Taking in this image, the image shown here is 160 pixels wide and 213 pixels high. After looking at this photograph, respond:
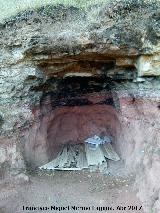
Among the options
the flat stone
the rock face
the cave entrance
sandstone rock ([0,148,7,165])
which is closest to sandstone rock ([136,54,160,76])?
the rock face

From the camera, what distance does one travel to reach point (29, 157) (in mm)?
7277

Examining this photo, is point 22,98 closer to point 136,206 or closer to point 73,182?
point 73,182

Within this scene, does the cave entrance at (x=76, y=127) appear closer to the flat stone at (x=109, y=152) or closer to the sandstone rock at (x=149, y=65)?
the flat stone at (x=109, y=152)

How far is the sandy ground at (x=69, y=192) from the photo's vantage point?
6.43m

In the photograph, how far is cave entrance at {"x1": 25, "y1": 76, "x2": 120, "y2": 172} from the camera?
7.49m

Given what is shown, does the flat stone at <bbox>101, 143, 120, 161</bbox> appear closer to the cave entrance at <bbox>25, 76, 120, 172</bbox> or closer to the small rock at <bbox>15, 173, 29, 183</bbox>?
the cave entrance at <bbox>25, 76, 120, 172</bbox>

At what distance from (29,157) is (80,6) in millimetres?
3344

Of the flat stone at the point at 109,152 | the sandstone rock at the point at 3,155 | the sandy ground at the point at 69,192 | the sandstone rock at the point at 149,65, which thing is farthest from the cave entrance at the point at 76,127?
the sandstone rock at the point at 149,65

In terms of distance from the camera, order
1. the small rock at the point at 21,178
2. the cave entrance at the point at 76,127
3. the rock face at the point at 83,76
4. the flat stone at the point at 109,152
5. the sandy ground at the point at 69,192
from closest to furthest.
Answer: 1. the rock face at the point at 83,76
2. the sandy ground at the point at 69,192
3. the small rock at the point at 21,178
4. the cave entrance at the point at 76,127
5. the flat stone at the point at 109,152

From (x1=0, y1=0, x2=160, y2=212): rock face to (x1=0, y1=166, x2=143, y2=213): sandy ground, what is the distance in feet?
1.11

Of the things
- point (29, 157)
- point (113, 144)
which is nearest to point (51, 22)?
point (29, 157)

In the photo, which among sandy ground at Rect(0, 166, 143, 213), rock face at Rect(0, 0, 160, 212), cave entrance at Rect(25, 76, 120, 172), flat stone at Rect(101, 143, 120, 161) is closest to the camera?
rock face at Rect(0, 0, 160, 212)

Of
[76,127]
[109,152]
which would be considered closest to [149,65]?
[109,152]

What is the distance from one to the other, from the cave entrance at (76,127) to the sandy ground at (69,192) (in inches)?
16.8
